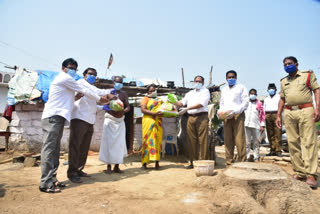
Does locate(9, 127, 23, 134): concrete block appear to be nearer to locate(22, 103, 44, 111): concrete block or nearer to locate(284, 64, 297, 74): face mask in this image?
locate(22, 103, 44, 111): concrete block

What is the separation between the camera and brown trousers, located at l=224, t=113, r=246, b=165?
4.34 metres

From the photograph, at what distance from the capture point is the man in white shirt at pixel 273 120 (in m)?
6.42

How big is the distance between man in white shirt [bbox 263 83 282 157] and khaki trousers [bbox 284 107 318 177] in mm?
2778

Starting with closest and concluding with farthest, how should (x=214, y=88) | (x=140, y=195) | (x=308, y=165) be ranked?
(x=140, y=195) < (x=308, y=165) < (x=214, y=88)

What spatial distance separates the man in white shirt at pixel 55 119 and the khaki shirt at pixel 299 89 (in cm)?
346

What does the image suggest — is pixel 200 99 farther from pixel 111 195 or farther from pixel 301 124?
pixel 111 195

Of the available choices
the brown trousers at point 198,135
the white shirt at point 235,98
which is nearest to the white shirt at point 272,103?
the white shirt at point 235,98

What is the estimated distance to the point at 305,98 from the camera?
3.65 metres

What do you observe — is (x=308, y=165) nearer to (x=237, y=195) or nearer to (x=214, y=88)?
(x=237, y=195)

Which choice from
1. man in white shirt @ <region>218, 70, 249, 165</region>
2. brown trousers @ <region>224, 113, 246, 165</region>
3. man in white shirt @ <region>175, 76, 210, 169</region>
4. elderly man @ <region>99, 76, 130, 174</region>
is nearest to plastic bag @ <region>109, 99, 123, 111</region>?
elderly man @ <region>99, 76, 130, 174</region>

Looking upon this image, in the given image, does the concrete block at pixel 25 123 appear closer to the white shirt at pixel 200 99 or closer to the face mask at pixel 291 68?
the white shirt at pixel 200 99

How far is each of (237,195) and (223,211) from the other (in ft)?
0.87

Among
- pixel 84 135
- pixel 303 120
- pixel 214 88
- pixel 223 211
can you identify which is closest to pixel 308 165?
pixel 303 120

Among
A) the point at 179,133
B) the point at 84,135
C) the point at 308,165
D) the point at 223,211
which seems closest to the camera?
the point at 223,211
